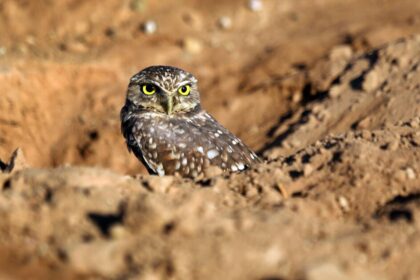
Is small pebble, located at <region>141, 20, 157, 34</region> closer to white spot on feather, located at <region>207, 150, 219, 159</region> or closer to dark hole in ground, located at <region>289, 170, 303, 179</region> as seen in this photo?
white spot on feather, located at <region>207, 150, 219, 159</region>

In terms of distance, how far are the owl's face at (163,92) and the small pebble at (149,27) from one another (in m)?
5.06

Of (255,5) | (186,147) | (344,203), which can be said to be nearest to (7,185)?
(344,203)

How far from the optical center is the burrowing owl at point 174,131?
7.86 metres

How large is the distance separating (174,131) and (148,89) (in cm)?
76

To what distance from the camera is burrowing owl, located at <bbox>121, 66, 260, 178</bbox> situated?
7855 mm

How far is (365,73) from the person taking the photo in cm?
1049

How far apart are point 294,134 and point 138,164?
113 inches

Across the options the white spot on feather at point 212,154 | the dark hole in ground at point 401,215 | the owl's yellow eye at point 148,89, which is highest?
the owl's yellow eye at point 148,89

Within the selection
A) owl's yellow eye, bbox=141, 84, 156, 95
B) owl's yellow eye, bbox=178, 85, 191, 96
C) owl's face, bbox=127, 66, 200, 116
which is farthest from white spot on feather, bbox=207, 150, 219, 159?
owl's yellow eye, bbox=141, 84, 156, 95

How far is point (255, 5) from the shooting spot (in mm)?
13914

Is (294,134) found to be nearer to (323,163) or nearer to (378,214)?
(323,163)

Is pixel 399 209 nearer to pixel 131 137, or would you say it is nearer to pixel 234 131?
pixel 131 137

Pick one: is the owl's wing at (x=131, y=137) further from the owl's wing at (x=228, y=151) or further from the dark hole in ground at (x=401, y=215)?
the dark hole in ground at (x=401, y=215)

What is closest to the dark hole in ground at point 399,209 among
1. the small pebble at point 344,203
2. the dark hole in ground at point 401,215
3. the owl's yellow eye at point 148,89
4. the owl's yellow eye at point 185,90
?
the dark hole in ground at point 401,215
